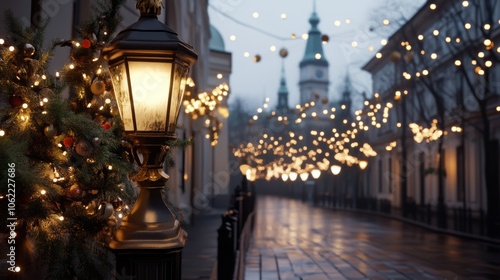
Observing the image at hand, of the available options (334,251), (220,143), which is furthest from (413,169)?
(334,251)

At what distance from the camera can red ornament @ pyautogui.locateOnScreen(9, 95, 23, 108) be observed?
5.91 meters

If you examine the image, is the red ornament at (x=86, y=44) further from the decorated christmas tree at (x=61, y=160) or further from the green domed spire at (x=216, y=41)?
the green domed spire at (x=216, y=41)

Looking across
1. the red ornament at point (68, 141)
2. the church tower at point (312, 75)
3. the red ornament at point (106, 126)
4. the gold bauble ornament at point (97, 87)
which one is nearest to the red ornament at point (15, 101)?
the red ornament at point (68, 141)

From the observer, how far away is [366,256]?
55.7 ft

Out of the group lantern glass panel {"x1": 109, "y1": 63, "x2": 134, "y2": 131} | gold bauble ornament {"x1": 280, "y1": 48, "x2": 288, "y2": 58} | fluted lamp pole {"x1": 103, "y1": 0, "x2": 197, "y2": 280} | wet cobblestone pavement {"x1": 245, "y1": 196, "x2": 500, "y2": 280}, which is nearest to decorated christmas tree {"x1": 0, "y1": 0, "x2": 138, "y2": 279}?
lantern glass panel {"x1": 109, "y1": 63, "x2": 134, "y2": 131}

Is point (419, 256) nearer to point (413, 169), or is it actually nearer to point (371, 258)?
point (371, 258)

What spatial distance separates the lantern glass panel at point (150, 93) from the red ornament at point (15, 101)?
2.21m

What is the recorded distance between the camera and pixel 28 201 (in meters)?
5.52

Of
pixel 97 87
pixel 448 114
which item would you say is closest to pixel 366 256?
pixel 97 87

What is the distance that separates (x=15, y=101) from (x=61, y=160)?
69 cm

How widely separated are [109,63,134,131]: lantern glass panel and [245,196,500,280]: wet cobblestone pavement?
912 cm

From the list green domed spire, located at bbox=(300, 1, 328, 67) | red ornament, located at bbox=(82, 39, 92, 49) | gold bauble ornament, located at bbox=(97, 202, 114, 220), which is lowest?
gold bauble ornament, located at bbox=(97, 202, 114, 220)

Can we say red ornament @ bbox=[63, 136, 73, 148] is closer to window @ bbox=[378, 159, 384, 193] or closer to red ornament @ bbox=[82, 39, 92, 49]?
red ornament @ bbox=[82, 39, 92, 49]

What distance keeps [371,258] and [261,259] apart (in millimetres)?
2909
